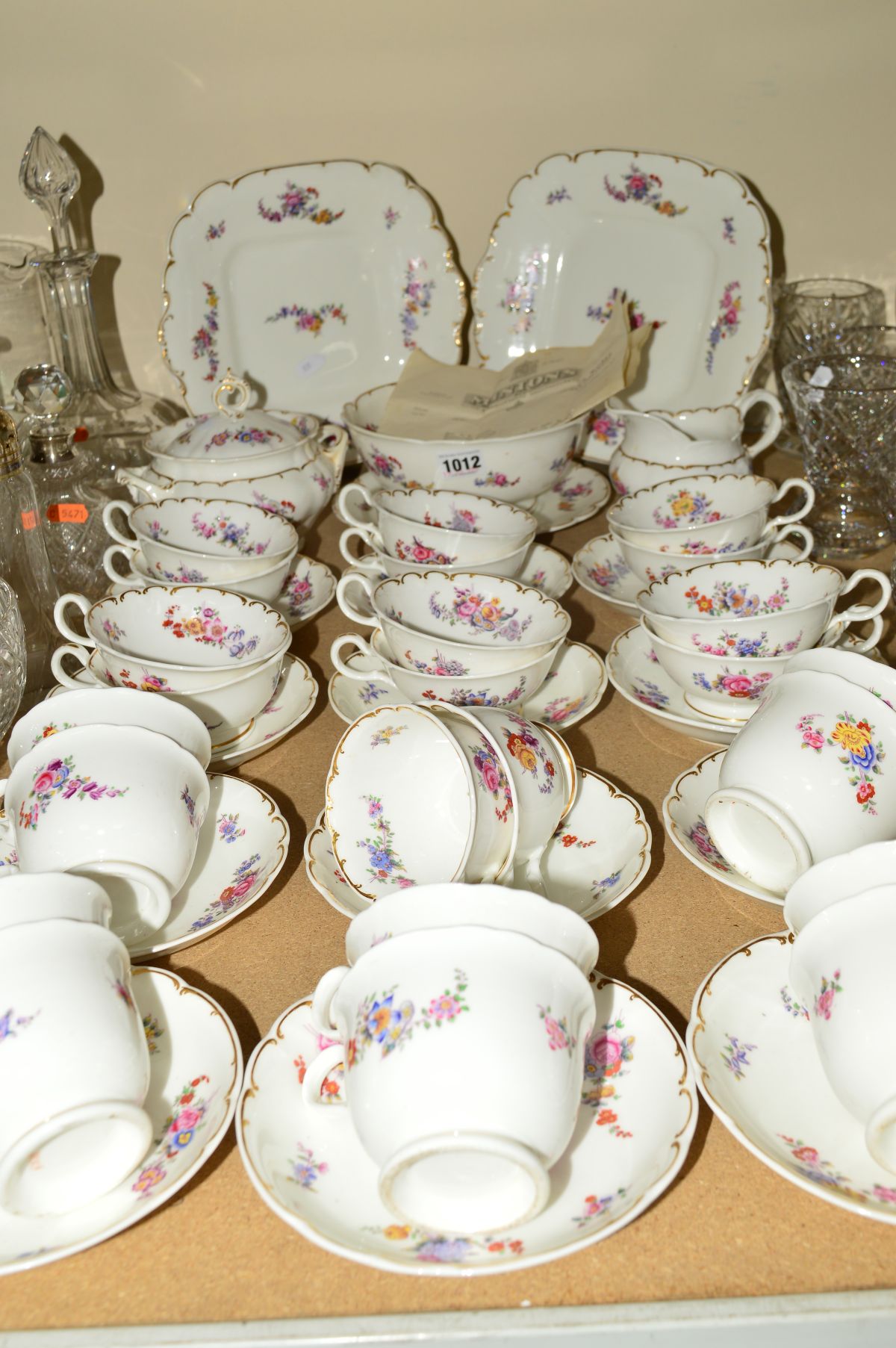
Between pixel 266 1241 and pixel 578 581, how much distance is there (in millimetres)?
747

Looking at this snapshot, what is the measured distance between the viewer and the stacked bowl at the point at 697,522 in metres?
1.06

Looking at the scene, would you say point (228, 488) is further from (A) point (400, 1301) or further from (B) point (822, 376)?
(A) point (400, 1301)

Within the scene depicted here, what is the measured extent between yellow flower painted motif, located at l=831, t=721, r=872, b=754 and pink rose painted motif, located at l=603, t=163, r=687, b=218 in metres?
0.89

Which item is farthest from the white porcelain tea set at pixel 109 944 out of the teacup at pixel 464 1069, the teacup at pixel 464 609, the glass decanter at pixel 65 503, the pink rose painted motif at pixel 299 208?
the pink rose painted motif at pixel 299 208

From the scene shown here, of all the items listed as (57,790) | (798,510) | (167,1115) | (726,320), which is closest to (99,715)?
(57,790)

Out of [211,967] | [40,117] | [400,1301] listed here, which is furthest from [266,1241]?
[40,117]

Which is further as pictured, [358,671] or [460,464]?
[460,464]

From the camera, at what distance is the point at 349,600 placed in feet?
3.37

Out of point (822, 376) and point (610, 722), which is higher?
point (822, 376)

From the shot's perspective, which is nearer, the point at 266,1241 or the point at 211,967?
the point at 266,1241

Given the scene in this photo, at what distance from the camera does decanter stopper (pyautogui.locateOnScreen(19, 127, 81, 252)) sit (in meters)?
1.22

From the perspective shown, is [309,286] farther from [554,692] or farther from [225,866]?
[225,866]

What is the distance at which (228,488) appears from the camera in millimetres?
1123

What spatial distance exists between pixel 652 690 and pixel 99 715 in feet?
1.49
